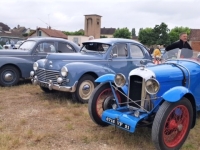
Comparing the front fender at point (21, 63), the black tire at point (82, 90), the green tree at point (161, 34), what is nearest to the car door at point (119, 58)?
the black tire at point (82, 90)

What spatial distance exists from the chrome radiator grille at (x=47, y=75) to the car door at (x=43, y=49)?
5.68 ft

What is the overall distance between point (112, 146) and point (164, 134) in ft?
2.60

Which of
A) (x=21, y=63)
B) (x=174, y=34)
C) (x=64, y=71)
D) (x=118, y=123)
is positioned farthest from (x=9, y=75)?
(x=174, y=34)

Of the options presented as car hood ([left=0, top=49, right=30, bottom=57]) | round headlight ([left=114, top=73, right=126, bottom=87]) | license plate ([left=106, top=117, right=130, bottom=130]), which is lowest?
license plate ([left=106, top=117, right=130, bottom=130])

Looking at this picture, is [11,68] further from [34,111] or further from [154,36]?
[154,36]

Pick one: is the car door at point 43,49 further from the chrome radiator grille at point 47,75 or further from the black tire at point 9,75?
the chrome radiator grille at point 47,75

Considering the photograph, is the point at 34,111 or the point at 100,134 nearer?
the point at 100,134

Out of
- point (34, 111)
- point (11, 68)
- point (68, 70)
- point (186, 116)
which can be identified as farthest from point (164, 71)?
point (11, 68)

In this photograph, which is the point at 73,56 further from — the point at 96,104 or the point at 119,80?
the point at 119,80

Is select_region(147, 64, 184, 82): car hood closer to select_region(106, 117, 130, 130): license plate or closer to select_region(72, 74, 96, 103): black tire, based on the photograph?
select_region(106, 117, 130, 130): license plate

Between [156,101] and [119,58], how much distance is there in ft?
10.3

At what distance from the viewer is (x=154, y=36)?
46.8 metres

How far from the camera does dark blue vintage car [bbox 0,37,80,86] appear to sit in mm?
7832

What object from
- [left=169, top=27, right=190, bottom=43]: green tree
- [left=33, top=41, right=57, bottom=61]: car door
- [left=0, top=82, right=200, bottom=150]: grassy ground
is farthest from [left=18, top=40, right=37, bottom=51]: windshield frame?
[left=169, top=27, right=190, bottom=43]: green tree
